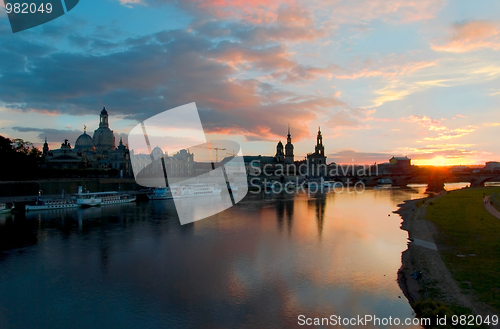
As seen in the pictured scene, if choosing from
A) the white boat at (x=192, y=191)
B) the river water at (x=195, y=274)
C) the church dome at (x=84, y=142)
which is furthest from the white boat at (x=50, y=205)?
the church dome at (x=84, y=142)

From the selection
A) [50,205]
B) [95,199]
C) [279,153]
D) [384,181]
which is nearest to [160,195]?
[95,199]

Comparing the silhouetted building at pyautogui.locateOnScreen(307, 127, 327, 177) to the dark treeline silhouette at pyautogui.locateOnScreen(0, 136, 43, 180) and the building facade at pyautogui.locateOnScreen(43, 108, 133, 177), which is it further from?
the dark treeline silhouette at pyautogui.locateOnScreen(0, 136, 43, 180)

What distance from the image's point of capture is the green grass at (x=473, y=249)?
47.8 feet

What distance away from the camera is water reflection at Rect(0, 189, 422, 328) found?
569 inches

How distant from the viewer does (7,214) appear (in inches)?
1702

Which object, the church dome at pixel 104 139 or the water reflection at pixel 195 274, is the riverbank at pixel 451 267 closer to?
the water reflection at pixel 195 274

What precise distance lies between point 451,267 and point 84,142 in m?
121

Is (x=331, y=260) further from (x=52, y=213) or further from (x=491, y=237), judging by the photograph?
(x=52, y=213)

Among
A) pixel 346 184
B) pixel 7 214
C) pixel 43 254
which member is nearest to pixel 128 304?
pixel 43 254

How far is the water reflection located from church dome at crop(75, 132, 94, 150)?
3498 inches

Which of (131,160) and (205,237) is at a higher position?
(131,160)

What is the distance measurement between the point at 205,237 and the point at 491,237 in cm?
2075

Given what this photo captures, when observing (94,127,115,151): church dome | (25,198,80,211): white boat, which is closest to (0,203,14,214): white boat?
(25,198,80,211): white boat

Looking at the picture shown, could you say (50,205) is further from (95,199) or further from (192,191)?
(192,191)
